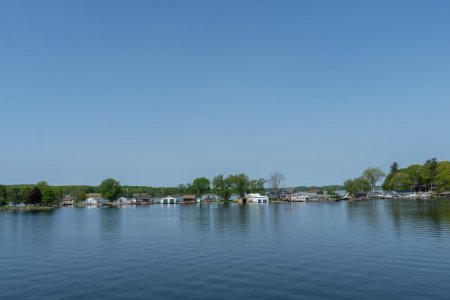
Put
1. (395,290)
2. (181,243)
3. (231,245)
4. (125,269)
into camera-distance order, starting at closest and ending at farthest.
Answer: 1. (395,290)
2. (125,269)
3. (231,245)
4. (181,243)

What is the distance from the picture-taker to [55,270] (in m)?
39.0

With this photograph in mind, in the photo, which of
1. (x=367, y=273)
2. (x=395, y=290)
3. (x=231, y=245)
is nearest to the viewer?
(x=395, y=290)

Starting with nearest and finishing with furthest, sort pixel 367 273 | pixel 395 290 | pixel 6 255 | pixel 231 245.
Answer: pixel 395 290 < pixel 367 273 < pixel 6 255 < pixel 231 245

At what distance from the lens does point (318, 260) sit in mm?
40969

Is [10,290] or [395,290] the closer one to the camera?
[395,290]

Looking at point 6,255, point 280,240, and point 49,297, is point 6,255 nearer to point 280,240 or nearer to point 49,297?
point 49,297

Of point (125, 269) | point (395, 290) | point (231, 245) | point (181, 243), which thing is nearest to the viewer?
point (395, 290)

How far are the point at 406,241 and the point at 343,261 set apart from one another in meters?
17.4

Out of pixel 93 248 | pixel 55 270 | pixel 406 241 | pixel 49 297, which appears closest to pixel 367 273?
pixel 406 241

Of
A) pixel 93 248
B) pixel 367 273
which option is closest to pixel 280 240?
pixel 367 273

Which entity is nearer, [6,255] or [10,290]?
[10,290]

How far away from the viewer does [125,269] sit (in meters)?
38.6

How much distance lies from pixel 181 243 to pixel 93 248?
41.2 ft

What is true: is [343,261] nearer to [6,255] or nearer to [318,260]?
[318,260]
